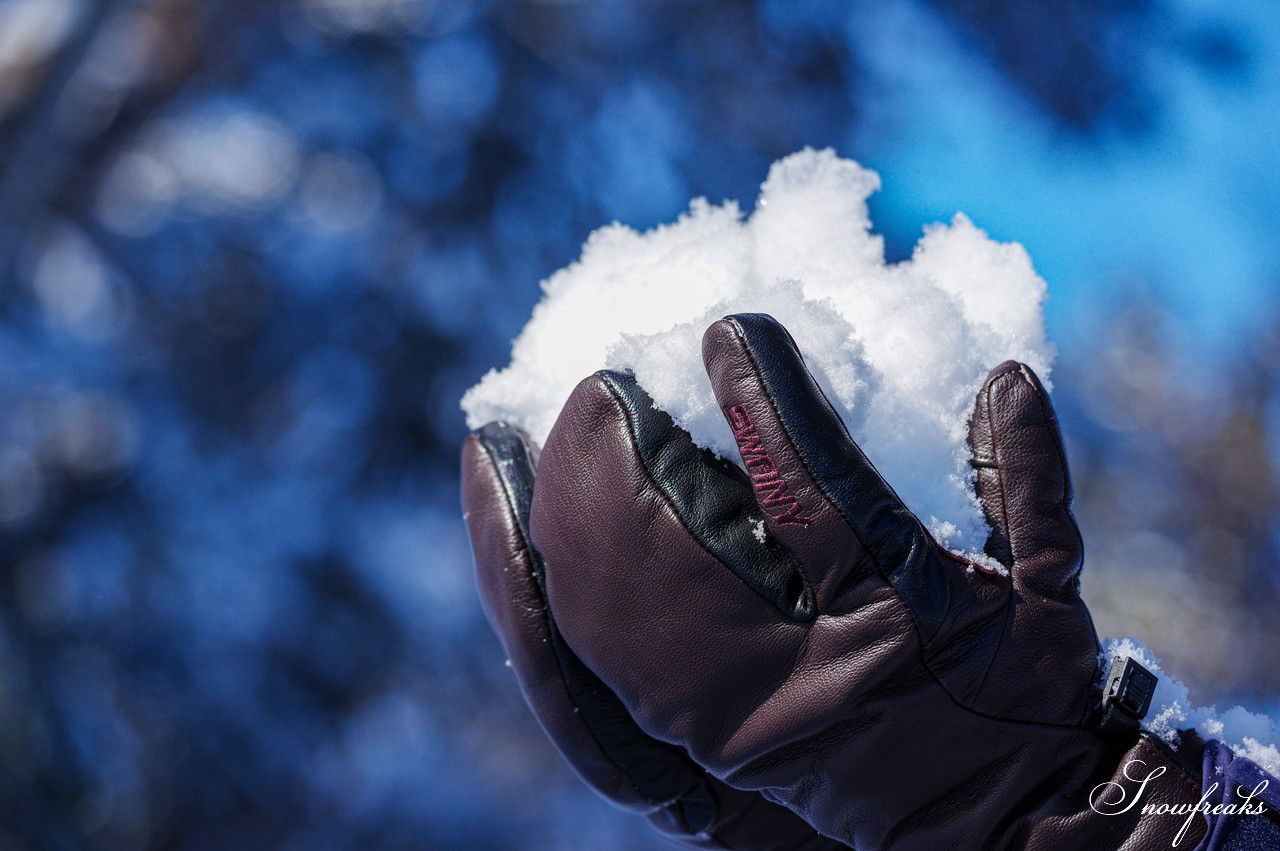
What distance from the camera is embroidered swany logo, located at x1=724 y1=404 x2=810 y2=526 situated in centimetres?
63

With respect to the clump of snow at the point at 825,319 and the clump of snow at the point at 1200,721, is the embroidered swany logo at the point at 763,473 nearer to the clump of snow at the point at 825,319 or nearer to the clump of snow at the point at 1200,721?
the clump of snow at the point at 825,319

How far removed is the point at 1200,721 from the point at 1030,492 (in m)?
0.30

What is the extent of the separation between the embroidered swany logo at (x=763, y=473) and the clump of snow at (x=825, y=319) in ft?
0.19

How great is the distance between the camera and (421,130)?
329 cm

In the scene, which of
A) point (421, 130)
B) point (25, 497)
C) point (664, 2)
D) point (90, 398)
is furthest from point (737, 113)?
point (25, 497)

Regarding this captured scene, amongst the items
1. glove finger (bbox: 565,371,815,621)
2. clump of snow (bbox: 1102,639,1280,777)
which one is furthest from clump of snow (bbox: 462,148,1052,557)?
clump of snow (bbox: 1102,639,1280,777)

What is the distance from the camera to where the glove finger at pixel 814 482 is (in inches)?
24.2

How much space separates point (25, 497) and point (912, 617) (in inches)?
154

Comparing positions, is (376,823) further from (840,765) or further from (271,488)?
(840,765)

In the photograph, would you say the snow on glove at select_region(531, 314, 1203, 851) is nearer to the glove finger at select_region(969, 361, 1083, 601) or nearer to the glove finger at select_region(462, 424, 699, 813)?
the glove finger at select_region(969, 361, 1083, 601)

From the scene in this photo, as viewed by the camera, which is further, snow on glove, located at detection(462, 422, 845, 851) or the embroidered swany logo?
snow on glove, located at detection(462, 422, 845, 851)

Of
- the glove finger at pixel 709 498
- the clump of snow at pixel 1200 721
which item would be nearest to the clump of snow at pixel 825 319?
the glove finger at pixel 709 498

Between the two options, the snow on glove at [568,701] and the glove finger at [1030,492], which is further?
the snow on glove at [568,701]

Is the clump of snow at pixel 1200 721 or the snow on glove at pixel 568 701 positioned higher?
the clump of snow at pixel 1200 721
